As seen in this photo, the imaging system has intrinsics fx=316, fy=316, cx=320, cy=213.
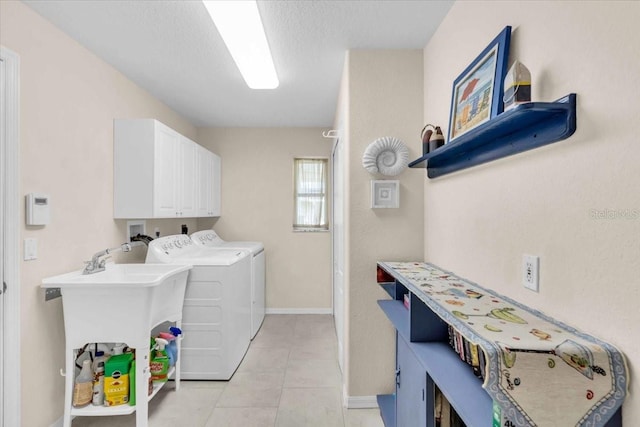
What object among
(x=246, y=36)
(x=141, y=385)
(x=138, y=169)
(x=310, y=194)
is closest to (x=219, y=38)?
(x=246, y=36)

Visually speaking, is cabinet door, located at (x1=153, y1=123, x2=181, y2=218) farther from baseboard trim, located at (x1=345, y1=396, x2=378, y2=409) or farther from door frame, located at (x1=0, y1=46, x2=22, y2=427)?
baseboard trim, located at (x1=345, y1=396, x2=378, y2=409)

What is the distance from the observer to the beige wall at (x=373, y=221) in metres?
2.22

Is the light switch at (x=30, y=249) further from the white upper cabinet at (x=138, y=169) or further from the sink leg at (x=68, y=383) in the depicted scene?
the white upper cabinet at (x=138, y=169)

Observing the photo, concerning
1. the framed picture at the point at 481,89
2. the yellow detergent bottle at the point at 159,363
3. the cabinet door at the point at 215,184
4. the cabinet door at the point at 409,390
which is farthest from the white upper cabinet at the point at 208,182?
the framed picture at the point at 481,89

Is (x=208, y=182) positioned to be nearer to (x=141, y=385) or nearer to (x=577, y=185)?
(x=141, y=385)

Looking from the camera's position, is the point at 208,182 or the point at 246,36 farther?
the point at 208,182

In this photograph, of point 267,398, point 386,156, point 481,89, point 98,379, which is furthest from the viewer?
point 267,398

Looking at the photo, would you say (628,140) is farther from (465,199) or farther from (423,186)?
(423,186)

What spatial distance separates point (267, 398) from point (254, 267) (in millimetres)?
1465

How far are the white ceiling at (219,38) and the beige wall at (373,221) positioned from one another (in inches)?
11.7

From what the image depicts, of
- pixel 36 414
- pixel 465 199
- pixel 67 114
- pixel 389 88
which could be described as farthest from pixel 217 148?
pixel 465 199

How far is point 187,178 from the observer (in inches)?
129

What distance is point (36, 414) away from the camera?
1838 mm

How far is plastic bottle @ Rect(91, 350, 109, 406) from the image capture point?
→ 75.4 inches
